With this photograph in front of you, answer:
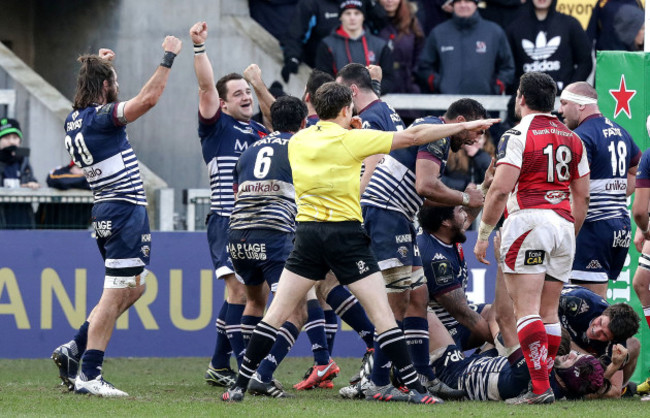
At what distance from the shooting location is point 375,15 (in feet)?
52.5

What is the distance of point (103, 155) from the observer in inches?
378

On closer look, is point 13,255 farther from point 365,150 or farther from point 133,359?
point 365,150

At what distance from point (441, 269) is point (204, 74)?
255 cm

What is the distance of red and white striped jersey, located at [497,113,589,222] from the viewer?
881 centimetres

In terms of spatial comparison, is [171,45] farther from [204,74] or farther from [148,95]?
[204,74]

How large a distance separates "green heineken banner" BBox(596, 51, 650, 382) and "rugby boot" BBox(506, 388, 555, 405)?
271cm

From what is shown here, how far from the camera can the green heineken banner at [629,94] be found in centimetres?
1121

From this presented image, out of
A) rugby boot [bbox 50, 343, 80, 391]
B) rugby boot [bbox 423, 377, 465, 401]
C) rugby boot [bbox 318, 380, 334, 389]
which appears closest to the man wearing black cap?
rugby boot [bbox 50, 343, 80, 391]

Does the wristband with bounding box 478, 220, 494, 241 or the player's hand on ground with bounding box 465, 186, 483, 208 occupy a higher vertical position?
the player's hand on ground with bounding box 465, 186, 483, 208

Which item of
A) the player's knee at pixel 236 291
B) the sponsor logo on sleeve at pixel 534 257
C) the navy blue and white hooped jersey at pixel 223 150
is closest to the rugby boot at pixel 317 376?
the player's knee at pixel 236 291

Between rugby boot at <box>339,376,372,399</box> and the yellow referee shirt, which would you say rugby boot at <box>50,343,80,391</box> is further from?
the yellow referee shirt

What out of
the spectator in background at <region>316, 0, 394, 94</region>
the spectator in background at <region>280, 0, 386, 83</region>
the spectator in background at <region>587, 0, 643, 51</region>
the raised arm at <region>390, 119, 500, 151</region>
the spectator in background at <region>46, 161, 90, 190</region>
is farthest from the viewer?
the spectator in background at <region>587, 0, 643, 51</region>

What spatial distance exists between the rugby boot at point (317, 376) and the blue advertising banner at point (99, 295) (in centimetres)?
323

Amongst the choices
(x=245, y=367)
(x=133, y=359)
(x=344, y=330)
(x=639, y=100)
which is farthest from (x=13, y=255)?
(x=639, y=100)
